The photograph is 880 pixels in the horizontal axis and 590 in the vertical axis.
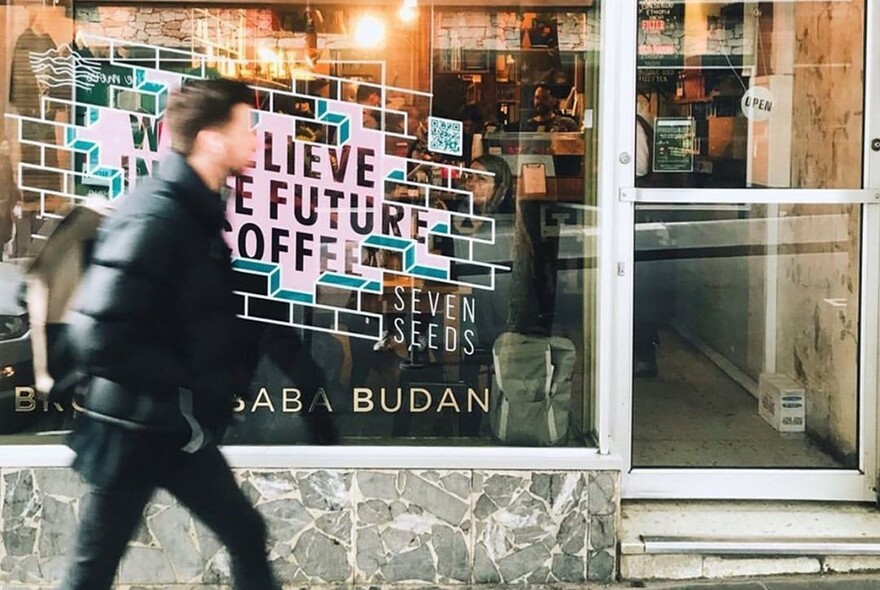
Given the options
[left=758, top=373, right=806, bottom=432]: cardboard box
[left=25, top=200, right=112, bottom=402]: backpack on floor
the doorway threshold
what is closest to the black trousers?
[left=25, top=200, right=112, bottom=402]: backpack on floor

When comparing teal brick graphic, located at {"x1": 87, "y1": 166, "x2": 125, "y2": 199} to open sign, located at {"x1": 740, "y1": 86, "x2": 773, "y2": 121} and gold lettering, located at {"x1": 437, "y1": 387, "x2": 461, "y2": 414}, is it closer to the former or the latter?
gold lettering, located at {"x1": 437, "y1": 387, "x2": 461, "y2": 414}

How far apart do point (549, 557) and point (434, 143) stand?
5.91 feet

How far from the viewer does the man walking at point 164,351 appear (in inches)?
122

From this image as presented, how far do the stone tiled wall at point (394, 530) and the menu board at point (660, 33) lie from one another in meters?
1.81

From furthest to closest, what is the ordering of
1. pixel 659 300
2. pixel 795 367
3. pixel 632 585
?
1. pixel 795 367
2. pixel 659 300
3. pixel 632 585

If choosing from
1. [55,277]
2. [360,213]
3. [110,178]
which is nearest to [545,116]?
[360,213]

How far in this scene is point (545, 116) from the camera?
5281 millimetres

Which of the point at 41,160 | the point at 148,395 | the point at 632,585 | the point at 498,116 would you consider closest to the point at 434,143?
the point at 498,116

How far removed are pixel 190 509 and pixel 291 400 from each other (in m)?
1.69

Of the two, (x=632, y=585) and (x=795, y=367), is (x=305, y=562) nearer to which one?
(x=632, y=585)

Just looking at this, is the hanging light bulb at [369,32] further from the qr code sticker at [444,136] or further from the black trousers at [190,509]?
the black trousers at [190,509]

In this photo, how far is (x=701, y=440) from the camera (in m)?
5.58

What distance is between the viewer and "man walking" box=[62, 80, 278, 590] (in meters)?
3.10

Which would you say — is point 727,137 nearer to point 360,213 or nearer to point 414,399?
point 360,213
